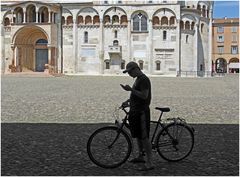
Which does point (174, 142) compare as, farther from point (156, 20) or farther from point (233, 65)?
point (233, 65)

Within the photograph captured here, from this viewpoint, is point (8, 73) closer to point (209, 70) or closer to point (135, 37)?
point (135, 37)

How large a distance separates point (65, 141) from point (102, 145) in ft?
7.66

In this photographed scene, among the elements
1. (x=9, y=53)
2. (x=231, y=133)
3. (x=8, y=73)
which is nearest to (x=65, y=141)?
(x=231, y=133)

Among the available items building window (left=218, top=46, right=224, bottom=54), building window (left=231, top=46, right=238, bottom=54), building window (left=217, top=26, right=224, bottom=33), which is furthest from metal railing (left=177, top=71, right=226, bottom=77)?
building window (left=217, top=26, right=224, bottom=33)

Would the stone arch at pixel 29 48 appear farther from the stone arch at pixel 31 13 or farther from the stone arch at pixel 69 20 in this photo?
the stone arch at pixel 69 20

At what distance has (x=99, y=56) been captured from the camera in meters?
66.1

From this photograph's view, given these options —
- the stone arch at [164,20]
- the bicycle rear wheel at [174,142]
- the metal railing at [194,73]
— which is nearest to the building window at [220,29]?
the metal railing at [194,73]

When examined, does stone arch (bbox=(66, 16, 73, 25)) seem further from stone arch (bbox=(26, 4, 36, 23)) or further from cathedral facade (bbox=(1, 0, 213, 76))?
stone arch (bbox=(26, 4, 36, 23))

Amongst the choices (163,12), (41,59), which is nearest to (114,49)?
(163,12)

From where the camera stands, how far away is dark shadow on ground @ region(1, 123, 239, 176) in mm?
6824

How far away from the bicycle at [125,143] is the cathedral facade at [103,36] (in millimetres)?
57224

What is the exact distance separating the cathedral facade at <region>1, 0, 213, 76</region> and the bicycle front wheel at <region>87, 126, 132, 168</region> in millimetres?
57654

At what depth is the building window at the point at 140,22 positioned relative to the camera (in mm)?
66438

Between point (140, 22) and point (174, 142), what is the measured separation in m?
59.9
